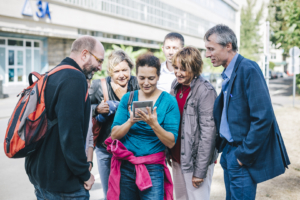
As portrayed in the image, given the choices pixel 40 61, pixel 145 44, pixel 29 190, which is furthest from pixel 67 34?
pixel 29 190

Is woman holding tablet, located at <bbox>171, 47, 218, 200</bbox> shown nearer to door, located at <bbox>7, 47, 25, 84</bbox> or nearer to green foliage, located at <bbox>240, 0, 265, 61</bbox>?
door, located at <bbox>7, 47, 25, 84</bbox>

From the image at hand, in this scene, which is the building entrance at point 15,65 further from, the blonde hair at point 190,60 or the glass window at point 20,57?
the blonde hair at point 190,60

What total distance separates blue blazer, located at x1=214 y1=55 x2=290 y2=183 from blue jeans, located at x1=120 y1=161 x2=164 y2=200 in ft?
2.37

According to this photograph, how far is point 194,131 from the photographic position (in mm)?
2842

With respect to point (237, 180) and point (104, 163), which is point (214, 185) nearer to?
point (104, 163)

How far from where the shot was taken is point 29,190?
477 centimetres

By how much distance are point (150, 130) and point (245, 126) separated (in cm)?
84

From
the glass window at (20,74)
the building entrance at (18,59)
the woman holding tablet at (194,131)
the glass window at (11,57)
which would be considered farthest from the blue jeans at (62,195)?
the glass window at (20,74)

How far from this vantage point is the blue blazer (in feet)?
7.89

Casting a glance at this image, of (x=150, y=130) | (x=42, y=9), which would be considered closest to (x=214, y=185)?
(x=150, y=130)

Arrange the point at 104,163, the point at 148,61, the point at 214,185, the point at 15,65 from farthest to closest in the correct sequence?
the point at 15,65, the point at 214,185, the point at 104,163, the point at 148,61

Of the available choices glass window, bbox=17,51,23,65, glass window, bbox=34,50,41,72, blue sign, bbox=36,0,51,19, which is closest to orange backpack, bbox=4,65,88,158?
blue sign, bbox=36,0,51,19

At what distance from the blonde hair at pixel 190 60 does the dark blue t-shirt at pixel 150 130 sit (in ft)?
1.54

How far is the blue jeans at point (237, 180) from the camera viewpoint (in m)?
2.57
